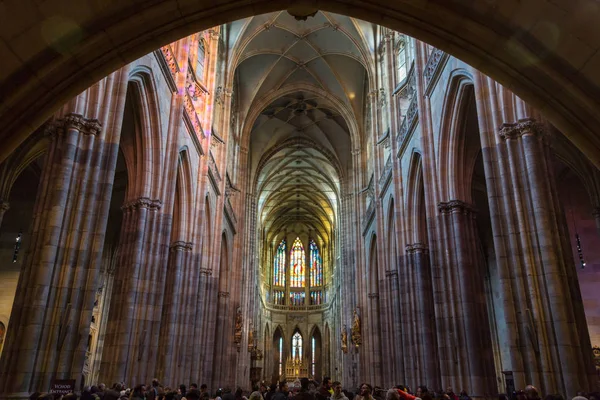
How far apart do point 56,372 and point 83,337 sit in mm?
733

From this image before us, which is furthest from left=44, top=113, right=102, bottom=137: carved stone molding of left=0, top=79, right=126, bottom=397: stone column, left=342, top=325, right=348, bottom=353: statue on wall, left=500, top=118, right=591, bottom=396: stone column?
left=342, top=325, right=348, bottom=353: statue on wall

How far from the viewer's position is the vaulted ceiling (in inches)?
1080

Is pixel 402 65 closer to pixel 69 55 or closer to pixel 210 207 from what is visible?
pixel 210 207

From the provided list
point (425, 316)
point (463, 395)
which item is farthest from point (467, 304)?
point (425, 316)

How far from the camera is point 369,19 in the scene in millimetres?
7262

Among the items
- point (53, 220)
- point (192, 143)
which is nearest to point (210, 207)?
point (192, 143)

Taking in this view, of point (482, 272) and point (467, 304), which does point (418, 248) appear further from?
point (467, 304)

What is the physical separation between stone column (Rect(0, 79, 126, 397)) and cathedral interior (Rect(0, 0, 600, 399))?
0.04 meters

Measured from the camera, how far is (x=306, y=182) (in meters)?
48.4

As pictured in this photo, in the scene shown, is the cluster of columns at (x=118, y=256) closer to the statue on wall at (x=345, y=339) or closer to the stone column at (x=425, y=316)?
the stone column at (x=425, y=316)

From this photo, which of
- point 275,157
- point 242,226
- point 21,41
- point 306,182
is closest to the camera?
point 21,41

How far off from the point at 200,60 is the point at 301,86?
12.4 metres

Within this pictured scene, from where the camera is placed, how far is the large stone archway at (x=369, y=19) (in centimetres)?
554

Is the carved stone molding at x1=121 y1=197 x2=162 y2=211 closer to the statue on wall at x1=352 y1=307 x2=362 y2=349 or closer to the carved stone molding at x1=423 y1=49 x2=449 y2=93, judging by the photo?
the carved stone molding at x1=423 y1=49 x2=449 y2=93
